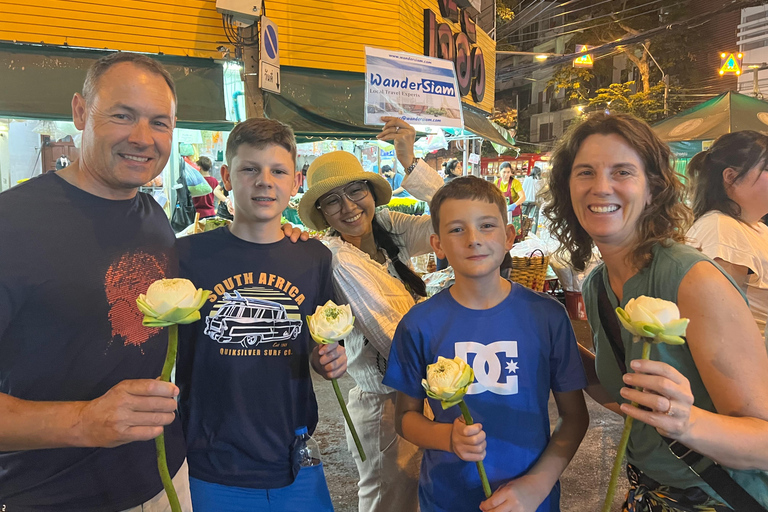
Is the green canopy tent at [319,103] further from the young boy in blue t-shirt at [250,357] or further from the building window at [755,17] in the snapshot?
the building window at [755,17]

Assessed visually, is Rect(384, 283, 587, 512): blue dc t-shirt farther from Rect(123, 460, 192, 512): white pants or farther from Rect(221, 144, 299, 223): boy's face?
Rect(123, 460, 192, 512): white pants

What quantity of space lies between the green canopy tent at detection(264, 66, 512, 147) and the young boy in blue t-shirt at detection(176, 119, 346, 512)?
356 centimetres

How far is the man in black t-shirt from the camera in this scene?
1.42 metres

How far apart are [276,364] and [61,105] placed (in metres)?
4.19

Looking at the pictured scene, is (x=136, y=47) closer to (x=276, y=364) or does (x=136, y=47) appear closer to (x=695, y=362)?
(x=276, y=364)

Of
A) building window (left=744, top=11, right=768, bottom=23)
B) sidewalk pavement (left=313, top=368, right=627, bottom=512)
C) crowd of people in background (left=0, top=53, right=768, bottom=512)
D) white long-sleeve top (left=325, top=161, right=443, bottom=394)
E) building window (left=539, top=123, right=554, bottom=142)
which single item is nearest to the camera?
crowd of people in background (left=0, top=53, right=768, bottom=512)

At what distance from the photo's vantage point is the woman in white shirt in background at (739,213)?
2.78 m

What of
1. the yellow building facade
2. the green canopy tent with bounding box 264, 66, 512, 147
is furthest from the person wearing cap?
the yellow building facade

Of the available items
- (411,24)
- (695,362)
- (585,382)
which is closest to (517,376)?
(585,382)

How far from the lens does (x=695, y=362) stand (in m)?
1.33

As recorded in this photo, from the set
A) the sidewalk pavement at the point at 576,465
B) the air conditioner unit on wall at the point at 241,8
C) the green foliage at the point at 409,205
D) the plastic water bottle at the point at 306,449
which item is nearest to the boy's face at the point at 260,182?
the plastic water bottle at the point at 306,449

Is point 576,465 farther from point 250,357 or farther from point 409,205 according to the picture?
point 409,205

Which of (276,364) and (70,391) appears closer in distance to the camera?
(70,391)

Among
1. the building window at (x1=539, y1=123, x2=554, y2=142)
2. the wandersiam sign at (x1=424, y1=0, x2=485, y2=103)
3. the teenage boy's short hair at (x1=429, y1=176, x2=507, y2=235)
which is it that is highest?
the building window at (x1=539, y1=123, x2=554, y2=142)
